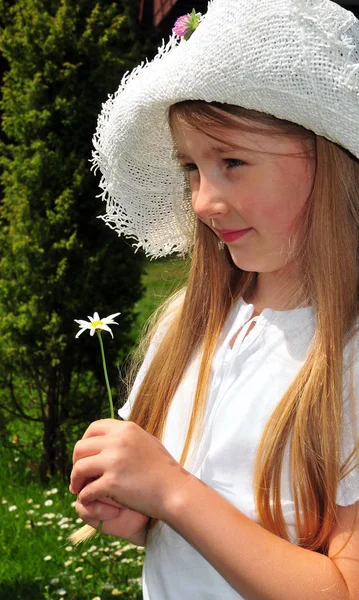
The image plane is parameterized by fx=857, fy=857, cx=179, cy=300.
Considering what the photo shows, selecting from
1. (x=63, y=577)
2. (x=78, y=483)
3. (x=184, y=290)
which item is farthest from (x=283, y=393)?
(x=63, y=577)

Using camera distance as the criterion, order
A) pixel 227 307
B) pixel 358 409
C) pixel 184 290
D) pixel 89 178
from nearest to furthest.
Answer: pixel 358 409
pixel 227 307
pixel 184 290
pixel 89 178

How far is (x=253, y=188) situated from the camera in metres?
1.81

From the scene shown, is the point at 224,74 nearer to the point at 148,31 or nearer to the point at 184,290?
the point at 184,290

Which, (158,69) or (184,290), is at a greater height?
(158,69)

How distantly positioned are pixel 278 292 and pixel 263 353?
177mm

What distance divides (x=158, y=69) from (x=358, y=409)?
A: 0.90 metres

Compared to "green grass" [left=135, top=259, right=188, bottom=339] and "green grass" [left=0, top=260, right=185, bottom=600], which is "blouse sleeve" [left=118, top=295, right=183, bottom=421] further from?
"green grass" [left=0, top=260, right=185, bottom=600]

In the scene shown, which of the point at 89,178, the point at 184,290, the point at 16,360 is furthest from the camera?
the point at 16,360

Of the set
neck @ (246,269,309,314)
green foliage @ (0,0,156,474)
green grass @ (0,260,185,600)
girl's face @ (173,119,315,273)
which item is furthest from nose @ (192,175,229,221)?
green foliage @ (0,0,156,474)

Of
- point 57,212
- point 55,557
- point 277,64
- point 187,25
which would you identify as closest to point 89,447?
point 277,64

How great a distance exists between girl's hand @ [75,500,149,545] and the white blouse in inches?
5.6

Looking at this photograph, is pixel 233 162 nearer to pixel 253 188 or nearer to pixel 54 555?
pixel 253 188

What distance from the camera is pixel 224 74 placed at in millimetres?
1763

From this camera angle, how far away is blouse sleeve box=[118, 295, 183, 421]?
92.0 inches
